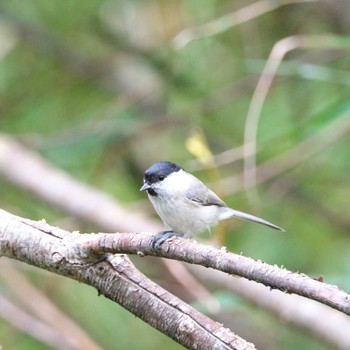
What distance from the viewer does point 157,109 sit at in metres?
4.18

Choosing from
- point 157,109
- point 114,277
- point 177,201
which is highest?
point 157,109

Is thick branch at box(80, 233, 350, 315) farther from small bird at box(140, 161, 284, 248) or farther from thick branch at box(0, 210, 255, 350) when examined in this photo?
small bird at box(140, 161, 284, 248)

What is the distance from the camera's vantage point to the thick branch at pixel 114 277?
1.44 meters

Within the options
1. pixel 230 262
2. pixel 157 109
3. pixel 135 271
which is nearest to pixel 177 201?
pixel 135 271

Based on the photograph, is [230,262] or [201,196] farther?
[201,196]

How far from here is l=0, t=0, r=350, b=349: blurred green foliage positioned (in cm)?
356

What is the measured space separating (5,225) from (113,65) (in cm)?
259

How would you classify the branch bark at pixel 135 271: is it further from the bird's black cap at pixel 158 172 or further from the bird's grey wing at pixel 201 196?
the bird's grey wing at pixel 201 196

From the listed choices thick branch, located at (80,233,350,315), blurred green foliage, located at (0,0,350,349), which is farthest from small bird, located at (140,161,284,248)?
thick branch, located at (80,233,350,315)

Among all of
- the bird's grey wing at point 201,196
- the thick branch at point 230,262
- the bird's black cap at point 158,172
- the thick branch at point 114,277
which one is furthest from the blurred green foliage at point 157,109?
the thick branch at point 230,262

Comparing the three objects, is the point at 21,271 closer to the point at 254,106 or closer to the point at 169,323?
the point at 254,106

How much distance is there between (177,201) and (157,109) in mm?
1748

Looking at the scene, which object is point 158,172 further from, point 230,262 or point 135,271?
point 230,262

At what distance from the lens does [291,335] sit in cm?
325
